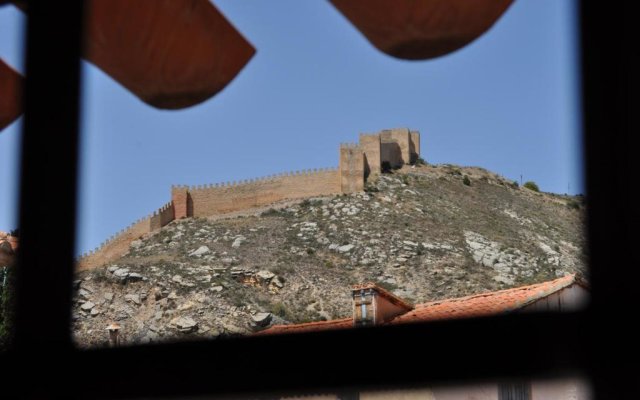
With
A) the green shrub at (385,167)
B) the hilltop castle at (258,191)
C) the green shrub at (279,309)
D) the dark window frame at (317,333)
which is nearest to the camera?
the dark window frame at (317,333)

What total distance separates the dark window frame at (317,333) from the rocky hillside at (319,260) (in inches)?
1488

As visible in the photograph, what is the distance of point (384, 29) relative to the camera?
110 centimetres

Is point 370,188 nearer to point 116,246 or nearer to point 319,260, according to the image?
point 319,260

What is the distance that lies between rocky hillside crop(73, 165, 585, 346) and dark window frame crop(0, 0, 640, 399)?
124 ft

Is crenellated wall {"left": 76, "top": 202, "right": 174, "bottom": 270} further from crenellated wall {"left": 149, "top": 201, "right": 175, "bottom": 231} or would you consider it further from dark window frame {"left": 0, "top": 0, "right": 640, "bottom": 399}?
dark window frame {"left": 0, "top": 0, "right": 640, "bottom": 399}

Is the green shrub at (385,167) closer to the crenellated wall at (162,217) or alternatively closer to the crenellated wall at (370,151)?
the crenellated wall at (370,151)

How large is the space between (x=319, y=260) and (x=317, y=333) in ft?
147

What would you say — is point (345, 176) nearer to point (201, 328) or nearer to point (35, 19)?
point (201, 328)

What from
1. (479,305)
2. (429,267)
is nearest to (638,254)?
(479,305)

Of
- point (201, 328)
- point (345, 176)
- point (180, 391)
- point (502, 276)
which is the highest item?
point (345, 176)

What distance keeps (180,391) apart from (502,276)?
148 feet

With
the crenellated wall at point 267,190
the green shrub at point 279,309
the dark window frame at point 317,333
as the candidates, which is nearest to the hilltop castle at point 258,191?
the crenellated wall at point 267,190

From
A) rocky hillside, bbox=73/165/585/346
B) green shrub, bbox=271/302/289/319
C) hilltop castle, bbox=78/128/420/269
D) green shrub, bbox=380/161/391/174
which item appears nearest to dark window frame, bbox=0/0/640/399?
rocky hillside, bbox=73/165/585/346

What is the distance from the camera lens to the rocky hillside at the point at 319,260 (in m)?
41.7
